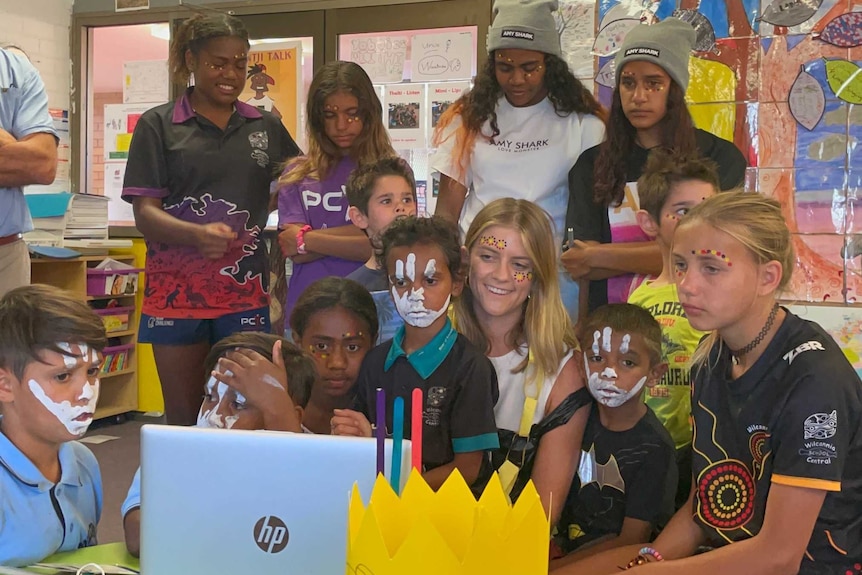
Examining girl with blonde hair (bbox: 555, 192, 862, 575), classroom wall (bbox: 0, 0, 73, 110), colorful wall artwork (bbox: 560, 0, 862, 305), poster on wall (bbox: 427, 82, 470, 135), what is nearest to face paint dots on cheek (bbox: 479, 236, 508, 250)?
girl with blonde hair (bbox: 555, 192, 862, 575)

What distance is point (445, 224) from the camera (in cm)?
178

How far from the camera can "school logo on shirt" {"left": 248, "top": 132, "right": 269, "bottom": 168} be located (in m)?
2.44

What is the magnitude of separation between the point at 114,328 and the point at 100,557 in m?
3.56

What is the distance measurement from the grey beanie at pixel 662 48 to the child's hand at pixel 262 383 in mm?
1212

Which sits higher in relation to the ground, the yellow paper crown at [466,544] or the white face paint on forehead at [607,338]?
the white face paint on forehead at [607,338]

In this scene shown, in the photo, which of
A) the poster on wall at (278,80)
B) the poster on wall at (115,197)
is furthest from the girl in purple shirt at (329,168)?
the poster on wall at (115,197)

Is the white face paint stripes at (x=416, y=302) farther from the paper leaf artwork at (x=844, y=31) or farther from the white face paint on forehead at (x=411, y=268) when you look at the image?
the paper leaf artwork at (x=844, y=31)

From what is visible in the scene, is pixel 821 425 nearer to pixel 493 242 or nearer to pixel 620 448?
pixel 620 448

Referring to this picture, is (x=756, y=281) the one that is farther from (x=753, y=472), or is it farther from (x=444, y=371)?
(x=444, y=371)

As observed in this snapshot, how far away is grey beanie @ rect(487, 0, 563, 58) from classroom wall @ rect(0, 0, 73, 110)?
10.8ft

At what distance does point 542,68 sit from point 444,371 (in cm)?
99

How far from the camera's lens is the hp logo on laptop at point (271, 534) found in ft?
3.14

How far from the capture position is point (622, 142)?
7.11 ft

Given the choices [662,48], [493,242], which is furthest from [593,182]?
[493,242]
